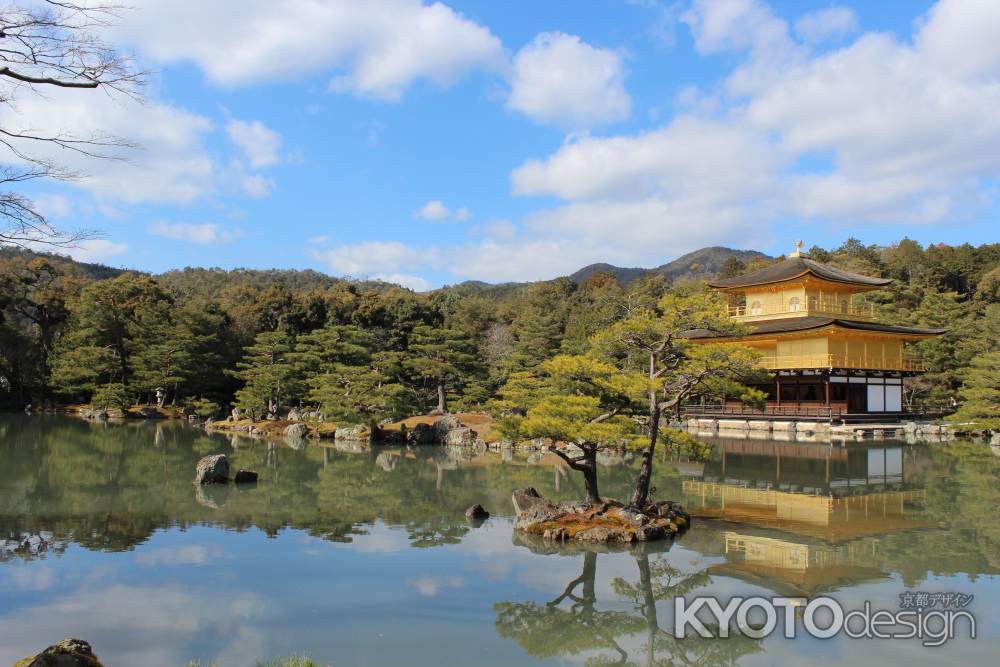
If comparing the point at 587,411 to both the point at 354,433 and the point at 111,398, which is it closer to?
the point at 354,433

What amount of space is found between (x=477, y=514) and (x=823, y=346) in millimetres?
19686

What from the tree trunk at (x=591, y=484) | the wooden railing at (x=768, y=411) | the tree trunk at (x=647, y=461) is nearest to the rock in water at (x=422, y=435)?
the wooden railing at (x=768, y=411)

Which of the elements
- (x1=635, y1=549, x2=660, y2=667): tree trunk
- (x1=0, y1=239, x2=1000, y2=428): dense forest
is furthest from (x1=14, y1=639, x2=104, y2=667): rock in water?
(x1=0, y1=239, x2=1000, y2=428): dense forest

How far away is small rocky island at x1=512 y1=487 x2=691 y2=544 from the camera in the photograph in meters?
8.33

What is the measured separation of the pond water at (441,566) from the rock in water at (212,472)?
0.51 metres

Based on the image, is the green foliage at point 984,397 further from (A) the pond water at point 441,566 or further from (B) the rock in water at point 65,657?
(B) the rock in water at point 65,657

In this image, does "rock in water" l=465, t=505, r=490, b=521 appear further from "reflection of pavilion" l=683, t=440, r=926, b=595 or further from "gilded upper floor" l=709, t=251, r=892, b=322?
"gilded upper floor" l=709, t=251, r=892, b=322

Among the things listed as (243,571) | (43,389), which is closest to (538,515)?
(243,571)

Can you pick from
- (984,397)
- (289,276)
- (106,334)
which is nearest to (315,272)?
(289,276)

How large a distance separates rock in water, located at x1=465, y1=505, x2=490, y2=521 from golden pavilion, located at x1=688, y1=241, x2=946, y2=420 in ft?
51.6

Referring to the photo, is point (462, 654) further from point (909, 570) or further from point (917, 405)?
point (917, 405)

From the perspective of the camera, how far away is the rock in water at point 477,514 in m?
9.77

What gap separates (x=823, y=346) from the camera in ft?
82.7

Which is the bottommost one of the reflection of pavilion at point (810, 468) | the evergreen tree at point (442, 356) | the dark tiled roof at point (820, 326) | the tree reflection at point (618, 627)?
the tree reflection at point (618, 627)
